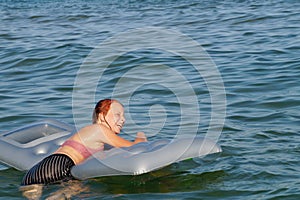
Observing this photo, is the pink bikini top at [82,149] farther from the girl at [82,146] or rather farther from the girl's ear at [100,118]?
the girl's ear at [100,118]

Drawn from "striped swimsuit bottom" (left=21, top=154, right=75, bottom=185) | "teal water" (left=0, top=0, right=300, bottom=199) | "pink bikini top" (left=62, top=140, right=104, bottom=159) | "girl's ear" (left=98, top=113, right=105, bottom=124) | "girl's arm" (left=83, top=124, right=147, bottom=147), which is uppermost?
"girl's ear" (left=98, top=113, right=105, bottom=124)

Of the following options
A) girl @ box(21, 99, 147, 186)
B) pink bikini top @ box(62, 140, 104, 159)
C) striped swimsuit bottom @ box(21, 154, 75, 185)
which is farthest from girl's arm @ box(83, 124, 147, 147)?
striped swimsuit bottom @ box(21, 154, 75, 185)

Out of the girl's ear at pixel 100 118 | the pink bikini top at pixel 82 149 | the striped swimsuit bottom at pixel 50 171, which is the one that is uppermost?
the girl's ear at pixel 100 118

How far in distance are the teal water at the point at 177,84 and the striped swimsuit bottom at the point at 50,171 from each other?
0.33ft

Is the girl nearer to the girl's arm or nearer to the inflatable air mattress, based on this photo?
the girl's arm

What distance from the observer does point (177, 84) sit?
10.1 meters

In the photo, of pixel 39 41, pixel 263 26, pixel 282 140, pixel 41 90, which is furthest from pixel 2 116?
pixel 263 26

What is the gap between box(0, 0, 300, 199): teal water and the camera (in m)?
6.31

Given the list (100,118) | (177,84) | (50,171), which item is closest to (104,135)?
(100,118)

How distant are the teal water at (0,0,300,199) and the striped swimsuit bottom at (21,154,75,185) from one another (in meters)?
0.10

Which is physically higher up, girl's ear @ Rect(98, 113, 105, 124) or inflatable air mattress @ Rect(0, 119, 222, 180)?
girl's ear @ Rect(98, 113, 105, 124)

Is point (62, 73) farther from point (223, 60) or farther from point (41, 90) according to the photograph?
point (223, 60)

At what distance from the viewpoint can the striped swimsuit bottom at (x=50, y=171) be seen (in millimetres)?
6129

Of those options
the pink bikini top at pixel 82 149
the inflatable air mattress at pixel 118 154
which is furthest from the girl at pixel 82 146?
the inflatable air mattress at pixel 118 154
